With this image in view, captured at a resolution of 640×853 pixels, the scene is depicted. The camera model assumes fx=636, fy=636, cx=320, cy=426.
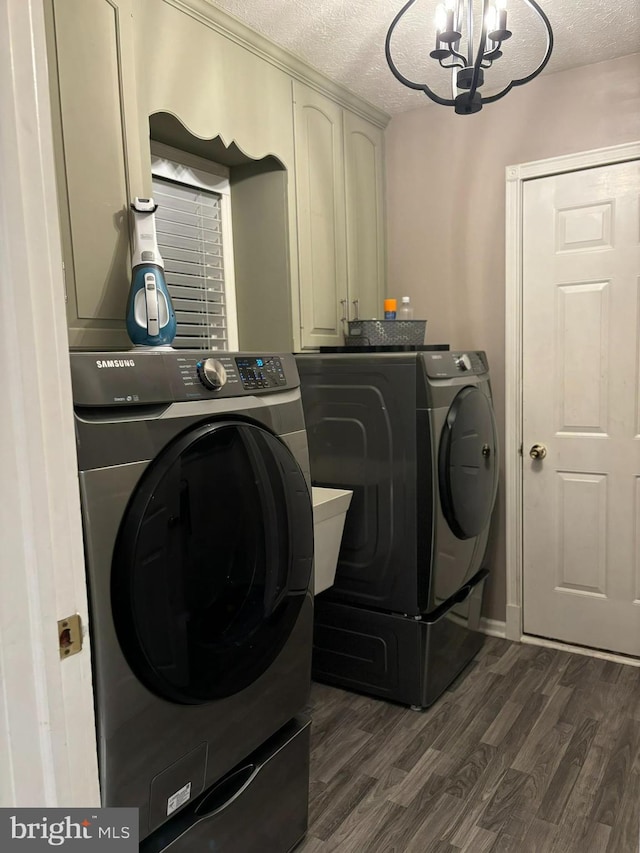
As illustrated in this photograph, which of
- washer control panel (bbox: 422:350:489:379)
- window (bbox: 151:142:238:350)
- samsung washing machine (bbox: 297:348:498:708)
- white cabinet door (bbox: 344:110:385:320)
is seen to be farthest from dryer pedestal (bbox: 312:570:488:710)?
white cabinet door (bbox: 344:110:385:320)

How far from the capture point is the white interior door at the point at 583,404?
2635mm

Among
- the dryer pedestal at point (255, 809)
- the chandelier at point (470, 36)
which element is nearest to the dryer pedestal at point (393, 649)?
the dryer pedestal at point (255, 809)

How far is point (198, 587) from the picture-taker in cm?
130

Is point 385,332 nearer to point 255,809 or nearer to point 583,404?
point 583,404

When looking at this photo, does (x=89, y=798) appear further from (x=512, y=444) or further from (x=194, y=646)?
(x=512, y=444)

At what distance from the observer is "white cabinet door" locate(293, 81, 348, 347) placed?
257cm

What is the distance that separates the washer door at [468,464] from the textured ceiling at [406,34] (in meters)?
1.30

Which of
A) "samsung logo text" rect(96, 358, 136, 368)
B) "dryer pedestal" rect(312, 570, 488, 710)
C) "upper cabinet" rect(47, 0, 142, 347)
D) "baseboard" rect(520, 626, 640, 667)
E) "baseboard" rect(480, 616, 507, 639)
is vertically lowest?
"baseboard" rect(520, 626, 640, 667)

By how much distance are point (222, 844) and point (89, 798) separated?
0.65m

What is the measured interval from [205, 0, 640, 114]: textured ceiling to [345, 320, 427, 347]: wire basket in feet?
3.33

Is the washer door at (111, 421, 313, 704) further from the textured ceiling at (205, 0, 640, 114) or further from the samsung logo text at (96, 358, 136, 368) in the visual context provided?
the textured ceiling at (205, 0, 640, 114)

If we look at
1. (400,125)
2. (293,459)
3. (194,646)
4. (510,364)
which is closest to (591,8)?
(400,125)

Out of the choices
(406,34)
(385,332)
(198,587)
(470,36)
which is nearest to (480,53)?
(470,36)

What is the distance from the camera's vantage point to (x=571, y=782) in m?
1.99
